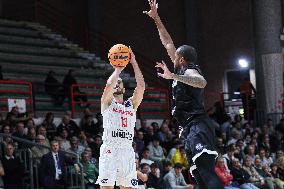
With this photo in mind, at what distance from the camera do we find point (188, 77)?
783cm

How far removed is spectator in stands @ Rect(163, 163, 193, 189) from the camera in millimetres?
16297

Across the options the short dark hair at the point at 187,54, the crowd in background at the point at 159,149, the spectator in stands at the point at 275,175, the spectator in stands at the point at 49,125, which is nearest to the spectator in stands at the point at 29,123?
the crowd in background at the point at 159,149

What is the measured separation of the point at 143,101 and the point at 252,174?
578 centimetres

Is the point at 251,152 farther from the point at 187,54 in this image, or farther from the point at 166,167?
the point at 187,54

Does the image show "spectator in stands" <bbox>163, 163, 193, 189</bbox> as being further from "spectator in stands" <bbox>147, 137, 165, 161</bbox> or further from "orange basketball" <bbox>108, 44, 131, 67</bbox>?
"orange basketball" <bbox>108, 44, 131, 67</bbox>

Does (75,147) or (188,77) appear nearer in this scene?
(188,77)

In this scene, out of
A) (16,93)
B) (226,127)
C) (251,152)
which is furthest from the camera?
(226,127)

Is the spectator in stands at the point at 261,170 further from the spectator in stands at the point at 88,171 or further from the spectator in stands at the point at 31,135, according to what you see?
the spectator in stands at the point at 31,135

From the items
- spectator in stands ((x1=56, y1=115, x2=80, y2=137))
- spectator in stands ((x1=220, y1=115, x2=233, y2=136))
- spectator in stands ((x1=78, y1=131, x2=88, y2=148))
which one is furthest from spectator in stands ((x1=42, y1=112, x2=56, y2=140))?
spectator in stands ((x1=220, y1=115, x2=233, y2=136))

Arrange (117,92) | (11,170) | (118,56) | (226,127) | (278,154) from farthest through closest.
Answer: (226,127) → (278,154) → (11,170) → (117,92) → (118,56)

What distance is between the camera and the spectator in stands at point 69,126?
56.4 feet

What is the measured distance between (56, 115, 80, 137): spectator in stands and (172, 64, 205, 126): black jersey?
8.99 metres

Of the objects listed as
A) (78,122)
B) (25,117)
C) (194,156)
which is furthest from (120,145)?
(78,122)

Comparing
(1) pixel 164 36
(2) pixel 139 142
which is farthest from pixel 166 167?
(1) pixel 164 36
